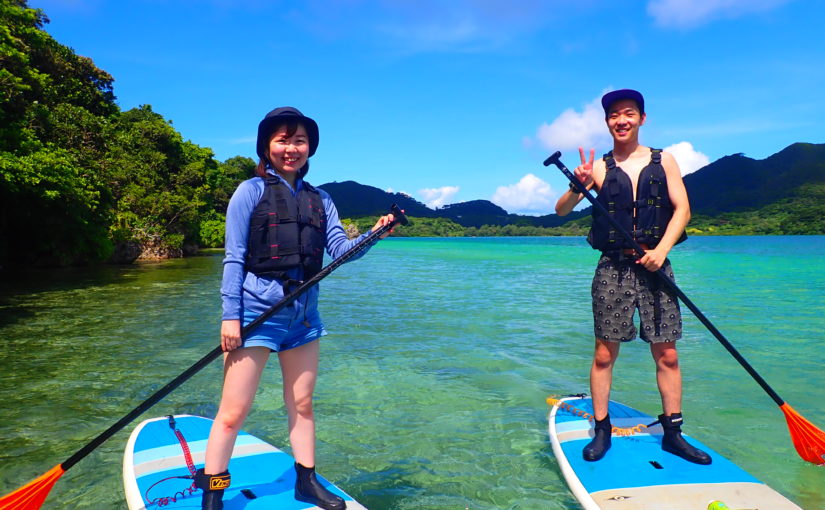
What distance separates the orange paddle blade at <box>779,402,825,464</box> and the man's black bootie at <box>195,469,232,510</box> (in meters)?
4.32

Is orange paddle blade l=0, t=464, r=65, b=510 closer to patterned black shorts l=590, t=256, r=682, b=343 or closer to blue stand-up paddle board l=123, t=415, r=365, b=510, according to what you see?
blue stand-up paddle board l=123, t=415, r=365, b=510

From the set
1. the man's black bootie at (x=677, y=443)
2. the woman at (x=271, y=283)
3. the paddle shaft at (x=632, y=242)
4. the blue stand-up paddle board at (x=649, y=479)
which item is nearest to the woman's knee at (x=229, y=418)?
the woman at (x=271, y=283)

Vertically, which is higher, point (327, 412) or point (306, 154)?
point (306, 154)

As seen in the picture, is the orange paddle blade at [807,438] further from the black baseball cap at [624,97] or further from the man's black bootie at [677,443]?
the black baseball cap at [624,97]

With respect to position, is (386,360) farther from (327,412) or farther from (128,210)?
(128,210)

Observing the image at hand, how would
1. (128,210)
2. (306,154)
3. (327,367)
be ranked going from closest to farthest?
1. (306,154)
2. (327,367)
3. (128,210)

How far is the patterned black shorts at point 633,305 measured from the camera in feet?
12.2

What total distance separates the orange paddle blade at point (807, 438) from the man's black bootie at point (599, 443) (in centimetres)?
144

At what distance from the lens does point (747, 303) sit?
16.1m

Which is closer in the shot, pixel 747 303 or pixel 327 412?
pixel 327 412

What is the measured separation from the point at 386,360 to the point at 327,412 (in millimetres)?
2639

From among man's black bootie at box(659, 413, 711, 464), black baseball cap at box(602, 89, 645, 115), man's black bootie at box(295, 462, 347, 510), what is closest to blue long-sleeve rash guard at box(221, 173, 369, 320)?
man's black bootie at box(295, 462, 347, 510)

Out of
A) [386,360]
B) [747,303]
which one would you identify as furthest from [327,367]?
[747,303]

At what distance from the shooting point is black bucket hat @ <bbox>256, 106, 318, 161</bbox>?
2.96 meters
